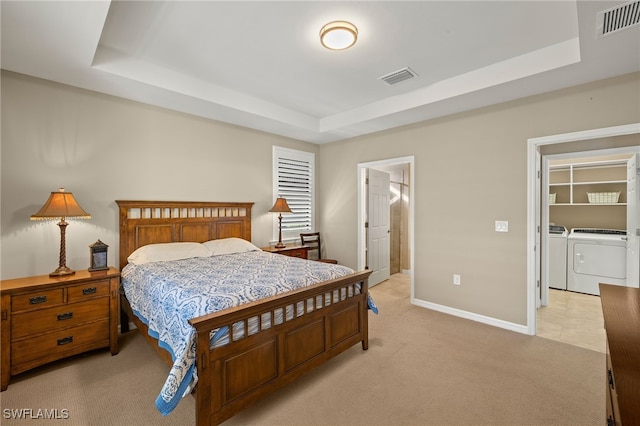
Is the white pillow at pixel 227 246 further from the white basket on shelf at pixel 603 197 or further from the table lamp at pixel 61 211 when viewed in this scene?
the white basket on shelf at pixel 603 197

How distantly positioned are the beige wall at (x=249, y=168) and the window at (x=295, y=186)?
0.25 m

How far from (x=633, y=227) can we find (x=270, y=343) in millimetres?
4413

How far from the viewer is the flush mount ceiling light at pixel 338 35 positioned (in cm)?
237

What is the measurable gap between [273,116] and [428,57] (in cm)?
213

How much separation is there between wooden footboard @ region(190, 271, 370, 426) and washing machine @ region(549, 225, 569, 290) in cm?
411

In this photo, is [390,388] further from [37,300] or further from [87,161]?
[87,161]

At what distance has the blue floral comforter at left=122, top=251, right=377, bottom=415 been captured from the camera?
173 cm

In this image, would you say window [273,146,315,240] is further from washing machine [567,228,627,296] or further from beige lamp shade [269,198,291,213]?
washing machine [567,228,627,296]

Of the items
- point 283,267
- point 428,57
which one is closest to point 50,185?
point 283,267

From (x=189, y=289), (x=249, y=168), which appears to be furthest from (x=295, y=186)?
(x=189, y=289)

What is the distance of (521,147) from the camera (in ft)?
11.0

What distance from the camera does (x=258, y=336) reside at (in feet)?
6.61

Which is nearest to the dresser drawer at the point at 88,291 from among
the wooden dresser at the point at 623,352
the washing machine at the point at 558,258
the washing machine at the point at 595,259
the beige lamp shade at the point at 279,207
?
the beige lamp shade at the point at 279,207

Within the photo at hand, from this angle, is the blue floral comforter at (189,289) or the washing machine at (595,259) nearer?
the blue floral comforter at (189,289)
